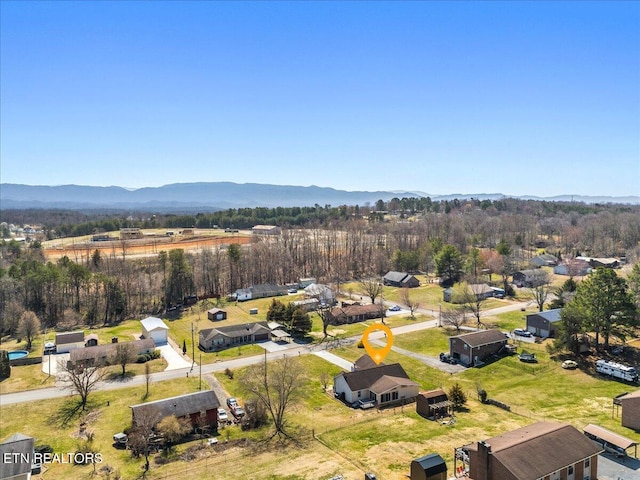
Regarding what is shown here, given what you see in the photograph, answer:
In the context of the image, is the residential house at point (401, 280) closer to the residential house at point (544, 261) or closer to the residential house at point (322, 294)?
the residential house at point (322, 294)

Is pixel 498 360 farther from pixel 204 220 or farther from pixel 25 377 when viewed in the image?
pixel 204 220

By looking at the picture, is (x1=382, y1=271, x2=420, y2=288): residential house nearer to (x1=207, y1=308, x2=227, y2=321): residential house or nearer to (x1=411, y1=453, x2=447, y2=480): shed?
(x1=207, y1=308, x2=227, y2=321): residential house

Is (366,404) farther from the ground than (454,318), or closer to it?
closer to it

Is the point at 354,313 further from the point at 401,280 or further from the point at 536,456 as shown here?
the point at 536,456

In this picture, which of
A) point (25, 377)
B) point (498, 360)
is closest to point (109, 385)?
point (25, 377)

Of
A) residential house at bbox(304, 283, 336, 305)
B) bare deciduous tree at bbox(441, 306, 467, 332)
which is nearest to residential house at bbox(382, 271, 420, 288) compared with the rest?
residential house at bbox(304, 283, 336, 305)

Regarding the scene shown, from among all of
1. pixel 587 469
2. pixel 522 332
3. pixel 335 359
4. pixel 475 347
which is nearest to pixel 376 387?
pixel 335 359
